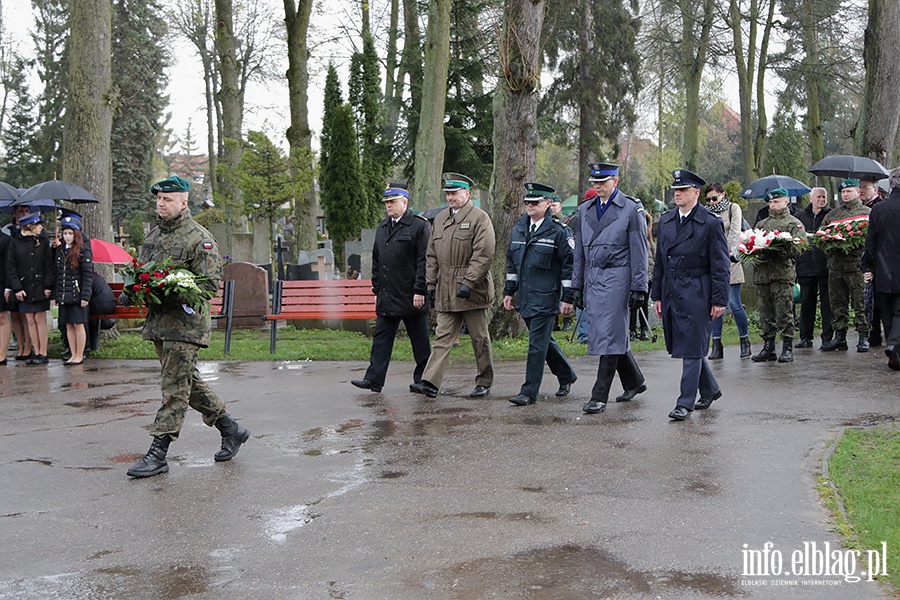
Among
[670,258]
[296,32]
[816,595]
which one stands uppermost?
[296,32]

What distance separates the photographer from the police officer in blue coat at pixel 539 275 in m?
9.72

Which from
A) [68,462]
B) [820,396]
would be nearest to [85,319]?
[68,462]

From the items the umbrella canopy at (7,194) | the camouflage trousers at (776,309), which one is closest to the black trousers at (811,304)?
the camouflage trousers at (776,309)

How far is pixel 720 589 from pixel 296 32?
78.4ft

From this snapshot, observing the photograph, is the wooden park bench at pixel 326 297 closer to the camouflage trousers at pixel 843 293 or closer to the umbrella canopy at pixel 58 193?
the umbrella canopy at pixel 58 193

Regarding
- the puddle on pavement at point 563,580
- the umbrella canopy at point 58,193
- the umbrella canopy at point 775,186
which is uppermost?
the umbrella canopy at point 775,186

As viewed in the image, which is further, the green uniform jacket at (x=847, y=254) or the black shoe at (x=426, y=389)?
the green uniform jacket at (x=847, y=254)

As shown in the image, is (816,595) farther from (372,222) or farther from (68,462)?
(372,222)

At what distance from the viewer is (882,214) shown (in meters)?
11.7

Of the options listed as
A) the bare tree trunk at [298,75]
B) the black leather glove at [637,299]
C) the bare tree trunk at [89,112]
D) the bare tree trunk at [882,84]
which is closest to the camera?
the black leather glove at [637,299]

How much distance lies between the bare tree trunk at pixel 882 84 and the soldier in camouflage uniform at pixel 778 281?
6.13 meters

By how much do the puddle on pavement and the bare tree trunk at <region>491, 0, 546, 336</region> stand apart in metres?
10.2

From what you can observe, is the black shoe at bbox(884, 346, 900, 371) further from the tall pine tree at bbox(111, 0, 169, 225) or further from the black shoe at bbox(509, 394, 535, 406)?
the tall pine tree at bbox(111, 0, 169, 225)

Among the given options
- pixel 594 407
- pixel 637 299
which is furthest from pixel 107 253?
pixel 637 299
